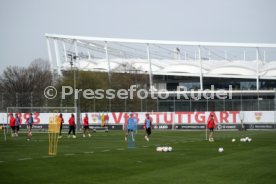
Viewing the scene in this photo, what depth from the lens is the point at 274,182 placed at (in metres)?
15.0

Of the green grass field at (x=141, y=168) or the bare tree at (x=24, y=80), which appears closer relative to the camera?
the green grass field at (x=141, y=168)

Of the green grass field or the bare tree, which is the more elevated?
the bare tree

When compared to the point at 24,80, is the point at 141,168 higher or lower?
lower

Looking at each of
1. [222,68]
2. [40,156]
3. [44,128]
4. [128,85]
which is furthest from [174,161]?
[222,68]

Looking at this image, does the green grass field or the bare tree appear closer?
the green grass field

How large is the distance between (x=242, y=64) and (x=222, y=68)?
511 centimetres

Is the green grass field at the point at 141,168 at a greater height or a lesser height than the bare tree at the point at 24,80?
lesser

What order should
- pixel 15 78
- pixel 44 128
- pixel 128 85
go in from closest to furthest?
pixel 44 128 → pixel 128 85 → pixel 15 78

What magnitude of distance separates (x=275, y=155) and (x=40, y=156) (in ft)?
33.1

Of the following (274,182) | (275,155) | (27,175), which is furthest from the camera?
(275,155)

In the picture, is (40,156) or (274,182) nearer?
(274,182)

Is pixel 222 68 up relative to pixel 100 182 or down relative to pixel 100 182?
up

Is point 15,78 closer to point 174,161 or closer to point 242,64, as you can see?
point 242,64

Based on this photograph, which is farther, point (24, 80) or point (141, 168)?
point (24, 80)
